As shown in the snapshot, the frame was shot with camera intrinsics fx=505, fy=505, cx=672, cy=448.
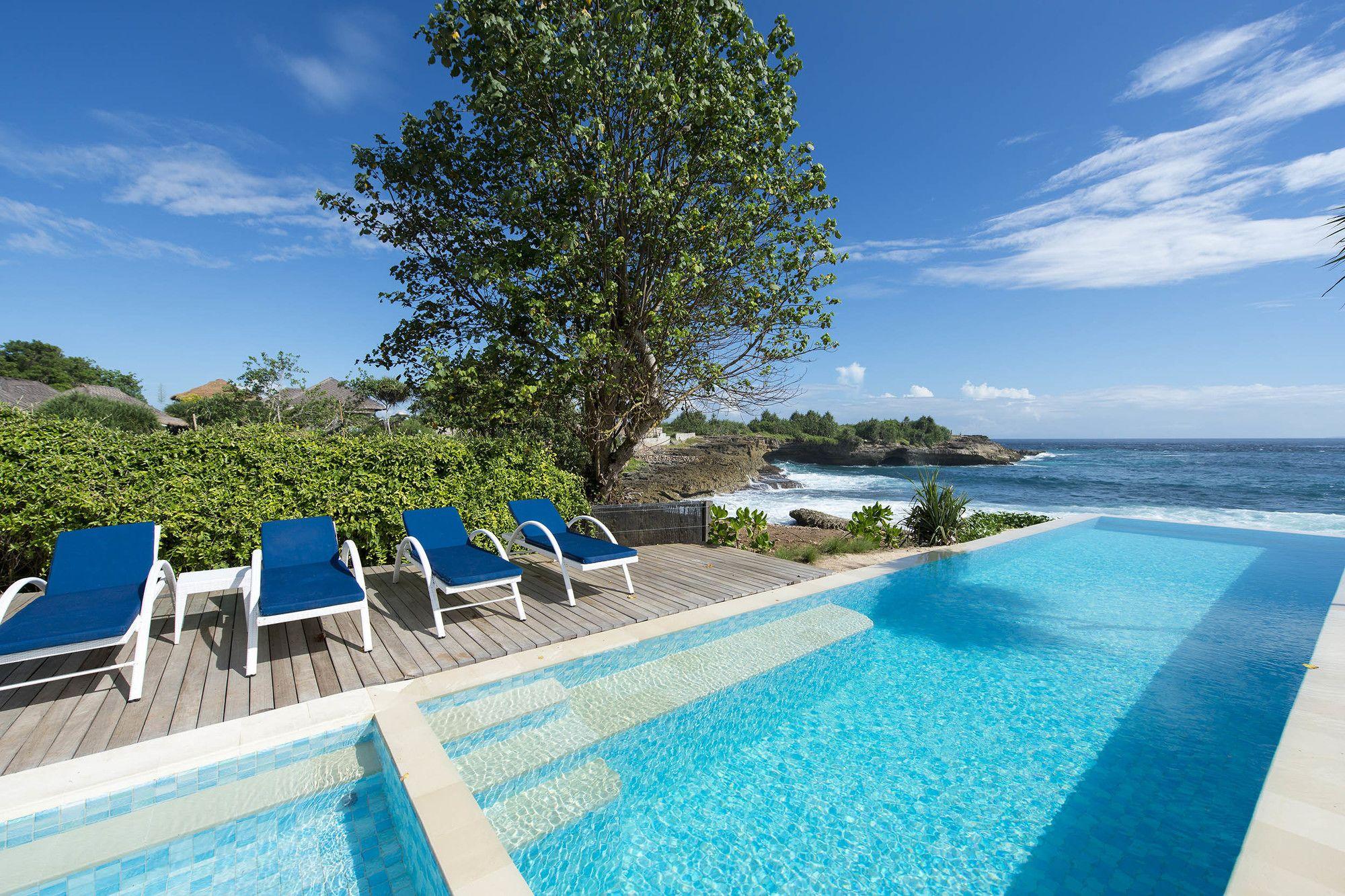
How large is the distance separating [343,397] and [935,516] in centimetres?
3445

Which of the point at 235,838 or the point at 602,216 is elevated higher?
the point at 602,216

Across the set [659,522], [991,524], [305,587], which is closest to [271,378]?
[659,522]

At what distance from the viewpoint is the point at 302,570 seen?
4227 mm

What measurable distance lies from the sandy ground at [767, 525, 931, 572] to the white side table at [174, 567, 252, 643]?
5994 mm

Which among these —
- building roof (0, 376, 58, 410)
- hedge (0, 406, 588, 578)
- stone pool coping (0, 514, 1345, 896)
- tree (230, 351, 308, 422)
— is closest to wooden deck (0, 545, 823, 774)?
stone pool coping (0, 514, 1345, 896)

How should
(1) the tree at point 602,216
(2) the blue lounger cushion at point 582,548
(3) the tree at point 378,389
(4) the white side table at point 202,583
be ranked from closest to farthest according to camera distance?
(4) the white side table at point 202,583 → (2) the blue lounger cushion at point 582,548 → (1) the tree at point 602,216 → (3) the tree at point 378,389

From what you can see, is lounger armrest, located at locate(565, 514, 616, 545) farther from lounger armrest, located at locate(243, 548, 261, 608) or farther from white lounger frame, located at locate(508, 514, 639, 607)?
lounger armrest, located at locate(243, 548, 261, 608)

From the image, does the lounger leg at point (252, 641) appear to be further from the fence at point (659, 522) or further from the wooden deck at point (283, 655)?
the fence at point (659, 522)

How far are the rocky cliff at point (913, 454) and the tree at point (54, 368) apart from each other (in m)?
69.8

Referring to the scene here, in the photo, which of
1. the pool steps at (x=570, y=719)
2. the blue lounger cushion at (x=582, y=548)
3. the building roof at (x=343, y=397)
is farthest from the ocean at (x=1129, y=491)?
the building roof at (x=343, y=397)

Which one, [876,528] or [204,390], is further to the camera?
[204,390]

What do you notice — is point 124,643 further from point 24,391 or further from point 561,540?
point 24,391

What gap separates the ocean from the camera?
773 inches

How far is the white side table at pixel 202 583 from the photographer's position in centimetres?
375
